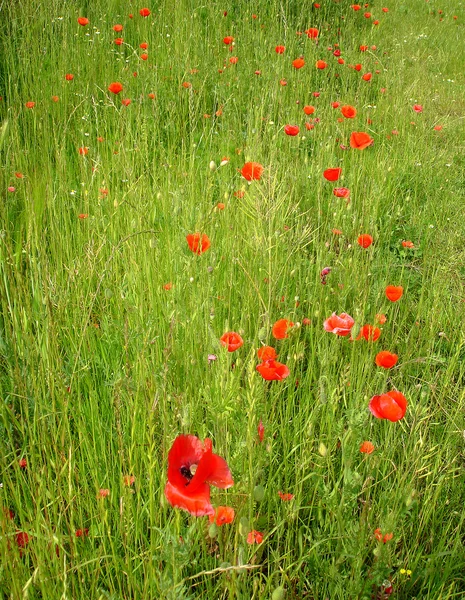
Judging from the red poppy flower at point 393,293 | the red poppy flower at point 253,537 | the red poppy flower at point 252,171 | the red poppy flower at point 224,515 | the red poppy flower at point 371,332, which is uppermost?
the red poppy flower at point 252,171

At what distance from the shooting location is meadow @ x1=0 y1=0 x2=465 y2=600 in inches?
46.2

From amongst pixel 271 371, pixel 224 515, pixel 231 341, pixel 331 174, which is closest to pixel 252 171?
pixel 331 174

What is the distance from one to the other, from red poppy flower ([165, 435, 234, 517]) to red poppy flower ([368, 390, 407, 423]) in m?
0.42

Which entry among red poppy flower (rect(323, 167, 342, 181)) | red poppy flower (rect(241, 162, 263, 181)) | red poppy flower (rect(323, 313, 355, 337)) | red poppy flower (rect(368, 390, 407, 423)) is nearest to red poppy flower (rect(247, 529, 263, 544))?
red poppy flower (rect(368, 390, 407, 423))

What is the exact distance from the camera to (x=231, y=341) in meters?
1.33

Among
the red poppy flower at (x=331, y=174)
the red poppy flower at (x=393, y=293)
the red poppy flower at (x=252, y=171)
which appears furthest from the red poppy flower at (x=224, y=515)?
the red poppy flower at (x=331, y=174)

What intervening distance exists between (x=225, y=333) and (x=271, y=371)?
14 cm

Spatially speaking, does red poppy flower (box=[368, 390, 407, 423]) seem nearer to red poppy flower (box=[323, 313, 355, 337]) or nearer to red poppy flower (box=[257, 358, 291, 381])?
red poppy flower (box=[257, 358, 291, 381])

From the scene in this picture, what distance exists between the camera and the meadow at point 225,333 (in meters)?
1.17

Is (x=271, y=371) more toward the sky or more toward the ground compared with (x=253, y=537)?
more toward the sky

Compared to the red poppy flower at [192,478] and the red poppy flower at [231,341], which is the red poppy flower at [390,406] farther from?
the red poppy flower at [192,478]

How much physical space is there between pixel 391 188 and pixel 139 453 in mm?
2323

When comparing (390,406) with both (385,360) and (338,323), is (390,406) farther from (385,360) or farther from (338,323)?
(338,323)

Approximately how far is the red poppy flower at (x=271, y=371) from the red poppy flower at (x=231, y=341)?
0.07m
